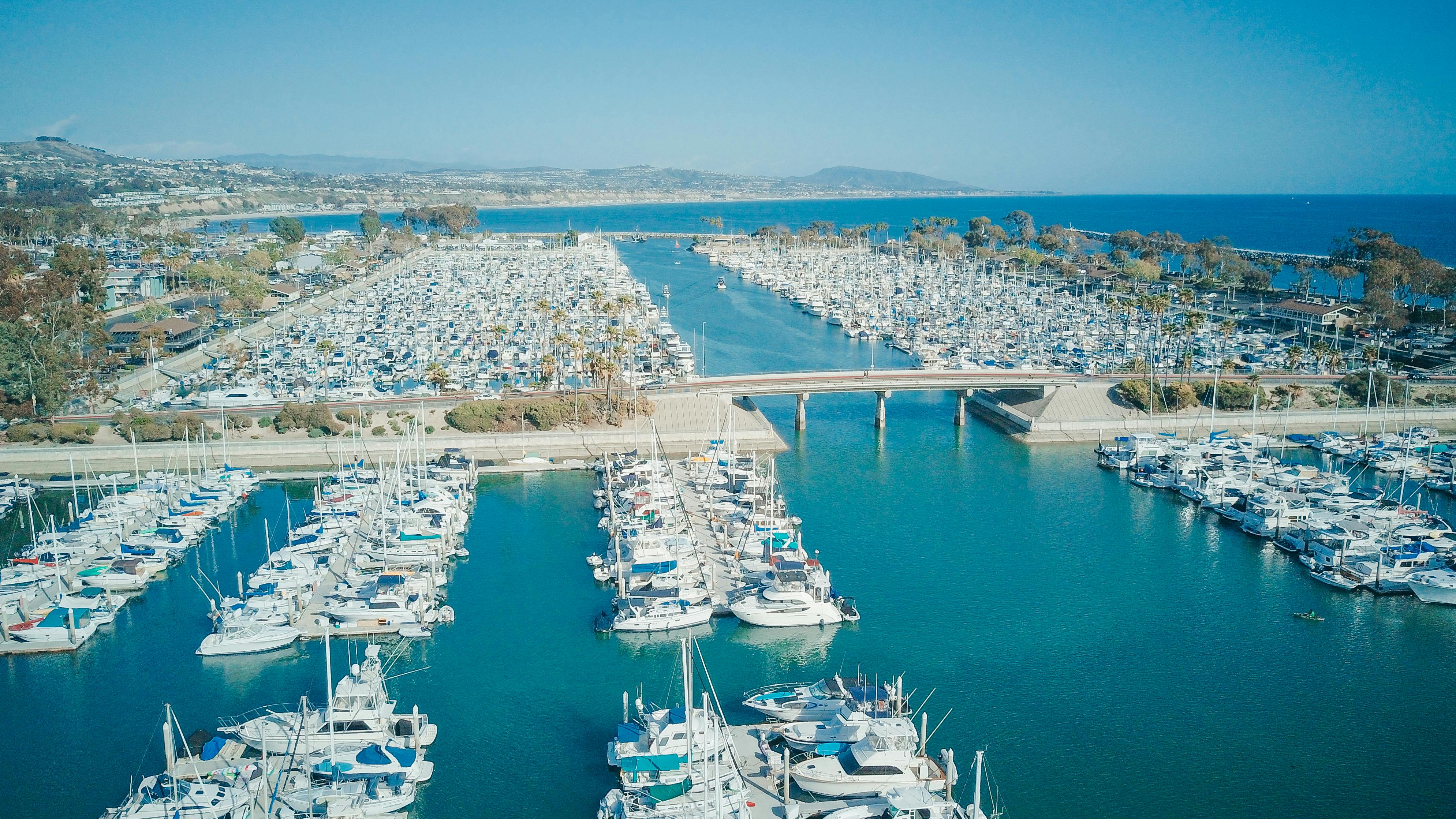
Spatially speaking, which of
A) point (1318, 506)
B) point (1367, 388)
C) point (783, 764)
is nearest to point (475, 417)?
point (783, 764)

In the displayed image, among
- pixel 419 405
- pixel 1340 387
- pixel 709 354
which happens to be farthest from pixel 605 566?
pixel 1340 387

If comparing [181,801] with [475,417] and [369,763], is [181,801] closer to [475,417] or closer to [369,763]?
[369,763]

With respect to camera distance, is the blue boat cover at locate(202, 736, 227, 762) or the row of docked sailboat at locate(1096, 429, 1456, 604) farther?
the row of docked sailboat at locate(1096, 429, 1456, 604)

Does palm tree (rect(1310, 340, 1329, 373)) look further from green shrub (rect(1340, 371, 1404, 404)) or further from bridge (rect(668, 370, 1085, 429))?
bridge (rect(668, 370, 1085, 429))

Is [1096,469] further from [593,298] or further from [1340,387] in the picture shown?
[593,298]

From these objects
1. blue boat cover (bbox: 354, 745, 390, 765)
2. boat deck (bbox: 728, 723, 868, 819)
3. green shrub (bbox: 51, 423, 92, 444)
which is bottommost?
boat deck (bbox: 728, 723, 868, 819)

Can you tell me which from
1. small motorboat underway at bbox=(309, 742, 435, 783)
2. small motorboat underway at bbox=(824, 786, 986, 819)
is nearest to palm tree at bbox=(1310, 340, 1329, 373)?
small motorboat underway at bbox=(824, 786, 986, 819)

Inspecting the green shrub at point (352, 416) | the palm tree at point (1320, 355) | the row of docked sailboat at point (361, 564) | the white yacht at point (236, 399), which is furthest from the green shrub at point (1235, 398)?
the white yacht at point (236, 399)
